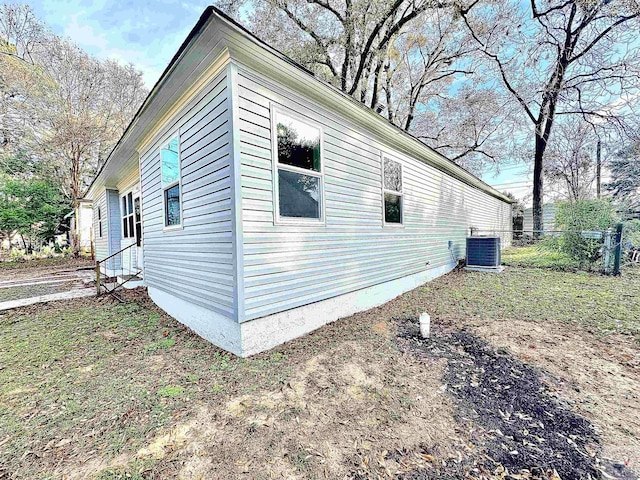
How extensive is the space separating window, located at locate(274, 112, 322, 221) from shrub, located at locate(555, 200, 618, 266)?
801cm

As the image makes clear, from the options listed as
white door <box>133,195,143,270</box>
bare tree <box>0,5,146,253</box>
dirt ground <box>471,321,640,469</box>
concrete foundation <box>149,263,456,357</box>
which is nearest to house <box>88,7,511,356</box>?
concrete foundation <box>149,263,456,357</box>

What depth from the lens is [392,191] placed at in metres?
5.80

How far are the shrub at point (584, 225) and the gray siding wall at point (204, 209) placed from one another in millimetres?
9282

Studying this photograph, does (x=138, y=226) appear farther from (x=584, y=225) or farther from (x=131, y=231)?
(x=584, y=225)

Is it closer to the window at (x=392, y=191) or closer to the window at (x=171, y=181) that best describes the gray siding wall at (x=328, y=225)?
the window at (x=392, y=191)

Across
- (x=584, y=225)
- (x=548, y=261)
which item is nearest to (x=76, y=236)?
(x=548, y=261)

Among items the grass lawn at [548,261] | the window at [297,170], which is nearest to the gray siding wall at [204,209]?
the window at [297,170]

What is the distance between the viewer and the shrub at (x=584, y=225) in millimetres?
7691

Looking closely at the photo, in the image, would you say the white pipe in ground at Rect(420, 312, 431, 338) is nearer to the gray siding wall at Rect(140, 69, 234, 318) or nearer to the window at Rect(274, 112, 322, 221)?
the window at Rect(274, 112, 322, 221)

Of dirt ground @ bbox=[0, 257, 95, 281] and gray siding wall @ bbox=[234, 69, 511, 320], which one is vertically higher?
gray siding wall @ bbox=[234, 69, 511, 320]

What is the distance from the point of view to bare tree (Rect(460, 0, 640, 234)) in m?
9.51

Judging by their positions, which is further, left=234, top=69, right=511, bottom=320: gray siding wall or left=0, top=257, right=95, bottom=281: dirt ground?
left=0, top=257, right=95, bottom=281: dirt ground

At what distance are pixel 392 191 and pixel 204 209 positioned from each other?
3.76 m

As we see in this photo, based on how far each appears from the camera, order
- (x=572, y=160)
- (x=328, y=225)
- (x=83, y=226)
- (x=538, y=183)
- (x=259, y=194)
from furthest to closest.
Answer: (x=83, y=226) → (x=572, y=160) → (x=538, y=183) → (x=328, y=225) → (x=259, y=194)
